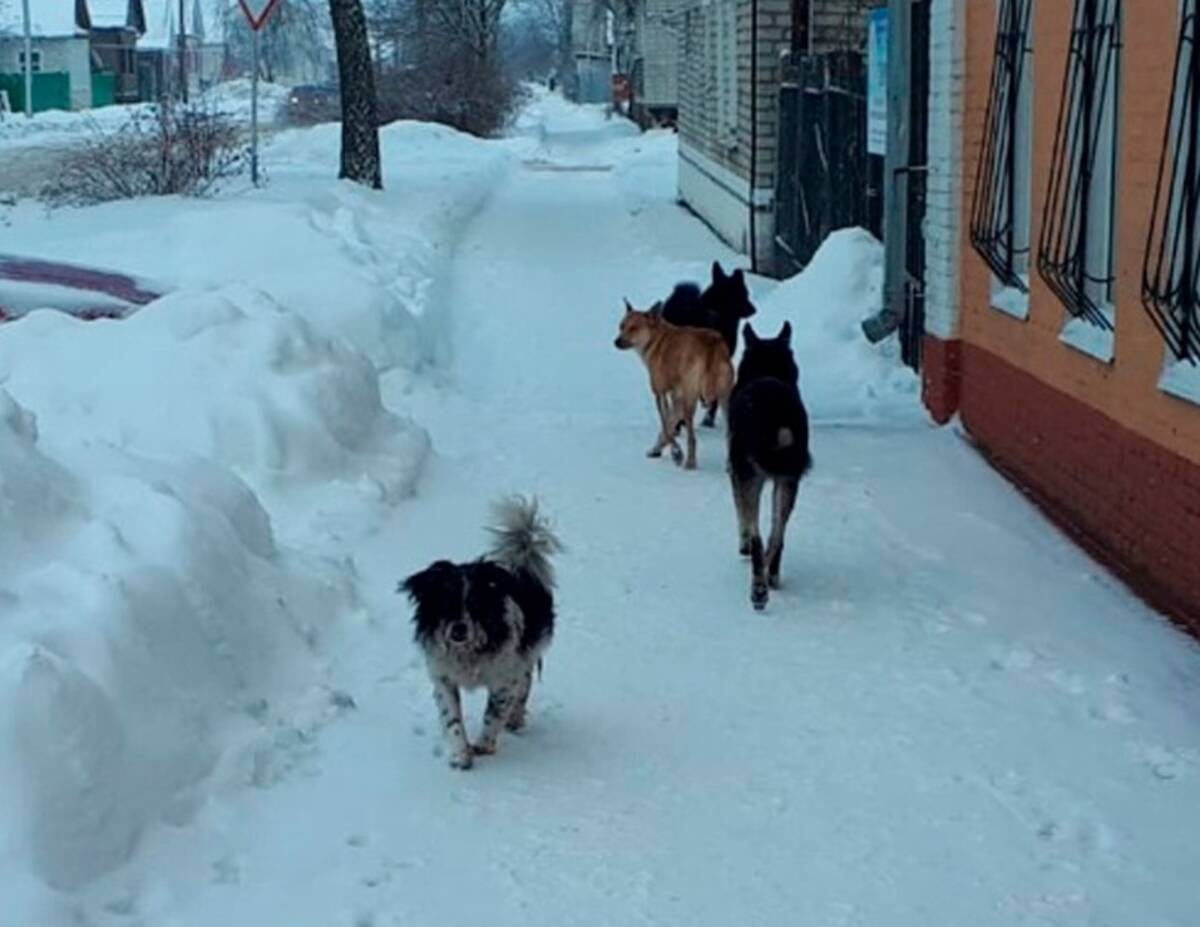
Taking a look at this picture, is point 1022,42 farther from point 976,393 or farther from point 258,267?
point 258,267

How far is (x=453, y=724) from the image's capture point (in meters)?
6.32

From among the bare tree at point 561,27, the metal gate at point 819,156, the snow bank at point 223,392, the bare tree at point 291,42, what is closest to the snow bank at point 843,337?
the metal gate at point 819,156

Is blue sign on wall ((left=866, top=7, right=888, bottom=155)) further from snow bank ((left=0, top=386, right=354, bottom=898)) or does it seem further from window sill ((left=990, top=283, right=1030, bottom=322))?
snow bank ((left=0, top=386, right=354, bottom=898))

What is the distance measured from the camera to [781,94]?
21.9m

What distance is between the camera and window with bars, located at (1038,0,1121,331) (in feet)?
30.8

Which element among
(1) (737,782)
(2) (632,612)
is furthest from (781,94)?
(1) (737,782)

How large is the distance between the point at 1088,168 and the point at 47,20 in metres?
87.4

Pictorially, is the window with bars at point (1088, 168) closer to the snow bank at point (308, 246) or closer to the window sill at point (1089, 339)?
the window sill at point (1089, 339)

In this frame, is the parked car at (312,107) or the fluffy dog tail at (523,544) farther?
the parked car at (312,107)

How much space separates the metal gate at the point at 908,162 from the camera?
14.3 meters

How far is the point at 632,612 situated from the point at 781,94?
14.4m

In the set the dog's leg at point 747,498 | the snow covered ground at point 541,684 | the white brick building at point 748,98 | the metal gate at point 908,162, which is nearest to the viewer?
the snow covered ground at point 541,684

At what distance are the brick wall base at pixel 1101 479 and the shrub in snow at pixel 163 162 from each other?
14.0m

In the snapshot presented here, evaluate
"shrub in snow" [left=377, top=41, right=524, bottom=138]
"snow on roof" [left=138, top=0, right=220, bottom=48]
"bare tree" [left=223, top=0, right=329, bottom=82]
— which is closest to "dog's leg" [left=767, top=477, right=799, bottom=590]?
"shrub in snow" [left=377, top=41, right=524, bottom=138]
